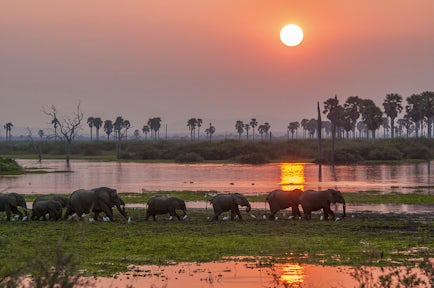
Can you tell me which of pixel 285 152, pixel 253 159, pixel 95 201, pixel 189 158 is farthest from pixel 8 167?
pixel 285 152

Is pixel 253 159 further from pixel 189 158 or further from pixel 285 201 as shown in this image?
pixel 285 201

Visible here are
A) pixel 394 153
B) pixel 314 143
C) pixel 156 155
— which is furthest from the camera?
pixel 314 143

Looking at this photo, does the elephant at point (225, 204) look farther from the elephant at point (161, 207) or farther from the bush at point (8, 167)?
the bush at point (8, 167)

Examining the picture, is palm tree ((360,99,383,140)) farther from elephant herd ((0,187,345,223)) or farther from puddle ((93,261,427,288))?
puddle ((93,261,427,288))

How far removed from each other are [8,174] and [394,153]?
211 ft

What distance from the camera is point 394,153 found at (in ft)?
381

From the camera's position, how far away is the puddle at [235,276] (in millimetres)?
16938

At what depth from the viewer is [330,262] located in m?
19.3

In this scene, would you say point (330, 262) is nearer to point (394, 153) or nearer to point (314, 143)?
point (394, 153)

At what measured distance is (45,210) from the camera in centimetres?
2991

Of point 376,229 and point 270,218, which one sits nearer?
point 376,229

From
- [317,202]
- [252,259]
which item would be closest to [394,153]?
[317,202]

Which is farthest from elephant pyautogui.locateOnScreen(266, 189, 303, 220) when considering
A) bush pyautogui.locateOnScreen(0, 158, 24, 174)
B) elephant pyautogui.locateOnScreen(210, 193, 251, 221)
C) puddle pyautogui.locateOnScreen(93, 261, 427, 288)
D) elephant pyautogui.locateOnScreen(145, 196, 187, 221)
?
bush pyautogui.locateOnScreen(0, 158, 24, 174)

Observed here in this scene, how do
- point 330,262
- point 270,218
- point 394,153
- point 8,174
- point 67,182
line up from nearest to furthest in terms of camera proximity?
point 330,262, point 270,218, point 67,182, point 8,174, point 394,153
